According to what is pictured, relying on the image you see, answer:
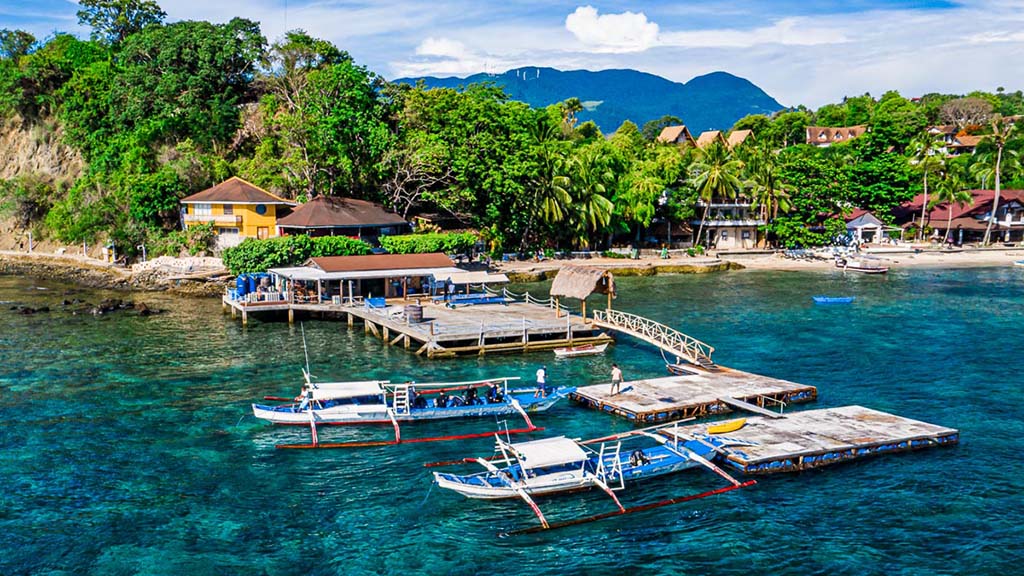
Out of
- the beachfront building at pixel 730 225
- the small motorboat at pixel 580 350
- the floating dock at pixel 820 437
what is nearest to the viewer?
the floating dock at pixel 820 437

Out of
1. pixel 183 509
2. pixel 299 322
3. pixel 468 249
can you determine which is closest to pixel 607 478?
pixel 183 509

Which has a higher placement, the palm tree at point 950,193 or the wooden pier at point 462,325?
the palm tree at point 950,193

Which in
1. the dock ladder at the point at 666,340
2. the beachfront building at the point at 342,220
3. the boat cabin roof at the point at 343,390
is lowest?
the boat cabin roof at the point at 343,390

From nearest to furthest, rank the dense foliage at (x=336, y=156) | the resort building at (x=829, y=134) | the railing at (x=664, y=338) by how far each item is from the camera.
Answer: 1. the railing at (x=664, y=338)
2. the dense foliage at (x=336, y=156)
3. the resort building at (x=829, y=134)

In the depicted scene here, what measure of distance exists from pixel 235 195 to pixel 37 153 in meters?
46.0

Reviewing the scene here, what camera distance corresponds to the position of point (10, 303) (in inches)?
2724

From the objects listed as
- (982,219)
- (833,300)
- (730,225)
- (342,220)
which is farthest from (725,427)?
(982,219)

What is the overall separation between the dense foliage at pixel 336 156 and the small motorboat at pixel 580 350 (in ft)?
98.3

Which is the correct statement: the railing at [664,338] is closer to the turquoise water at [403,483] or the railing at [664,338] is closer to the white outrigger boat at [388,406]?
the turquoise water at [403,483]

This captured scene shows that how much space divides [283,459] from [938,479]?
84.4ft

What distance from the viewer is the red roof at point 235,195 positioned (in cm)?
8231

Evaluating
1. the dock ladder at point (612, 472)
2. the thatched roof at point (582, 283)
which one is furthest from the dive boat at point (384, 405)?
the thatched roof at point (582, 283)

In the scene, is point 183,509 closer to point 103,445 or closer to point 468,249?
point 103,445

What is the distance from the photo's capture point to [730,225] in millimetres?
111688
